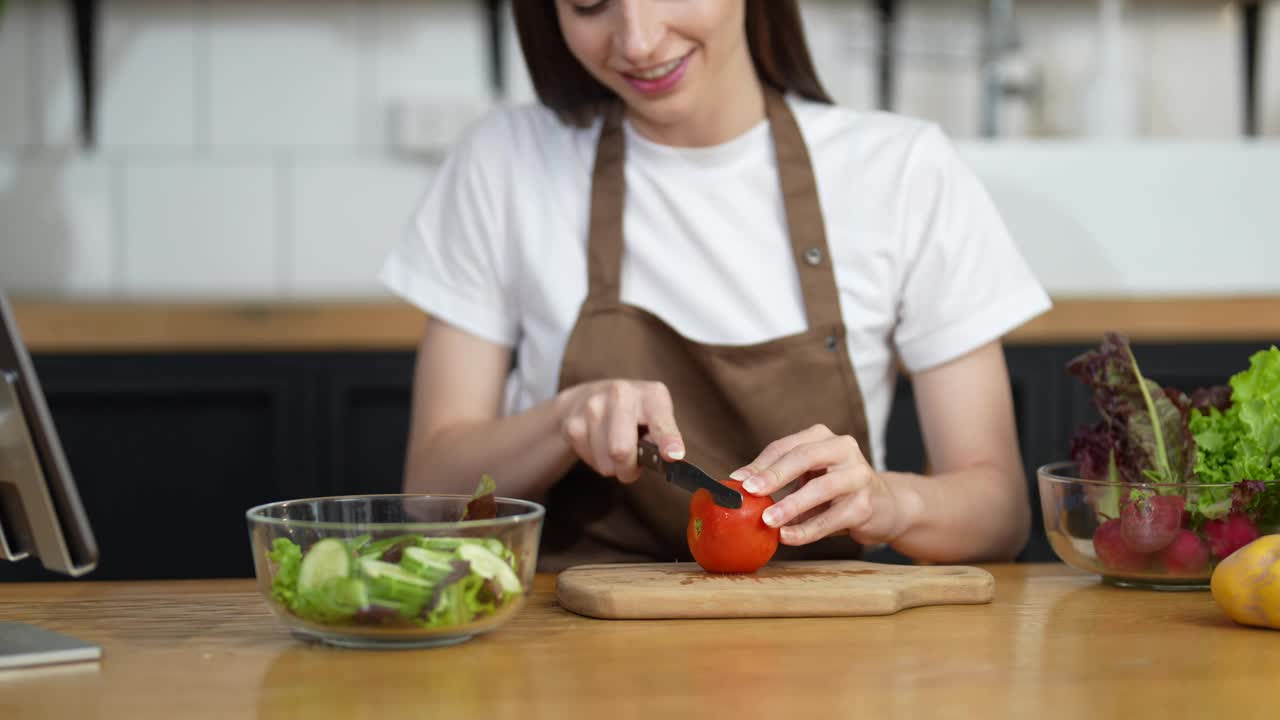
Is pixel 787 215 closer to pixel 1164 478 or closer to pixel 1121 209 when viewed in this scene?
pixel 1164 478

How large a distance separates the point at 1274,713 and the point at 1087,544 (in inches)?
14.8

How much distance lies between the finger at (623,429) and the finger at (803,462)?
4.6 inches

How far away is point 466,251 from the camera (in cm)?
162

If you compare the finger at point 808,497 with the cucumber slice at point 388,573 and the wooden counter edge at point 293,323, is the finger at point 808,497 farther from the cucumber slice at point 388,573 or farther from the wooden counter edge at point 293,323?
the wooden counter edge at point 293,323

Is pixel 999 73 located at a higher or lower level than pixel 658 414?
higher

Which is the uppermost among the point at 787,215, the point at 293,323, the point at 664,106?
the point at 664,106

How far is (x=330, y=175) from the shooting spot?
3.00 m

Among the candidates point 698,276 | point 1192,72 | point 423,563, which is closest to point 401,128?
point 698,276

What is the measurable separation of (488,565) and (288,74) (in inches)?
92.7

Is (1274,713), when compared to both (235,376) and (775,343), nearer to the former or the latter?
(775,343)

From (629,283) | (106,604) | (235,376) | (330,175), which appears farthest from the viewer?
(330,175)

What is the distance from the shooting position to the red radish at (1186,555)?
1.10 m

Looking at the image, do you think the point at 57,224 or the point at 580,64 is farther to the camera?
the point at 57,224

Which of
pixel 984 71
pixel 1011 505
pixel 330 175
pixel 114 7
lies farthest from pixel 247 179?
pixel 1011 505
